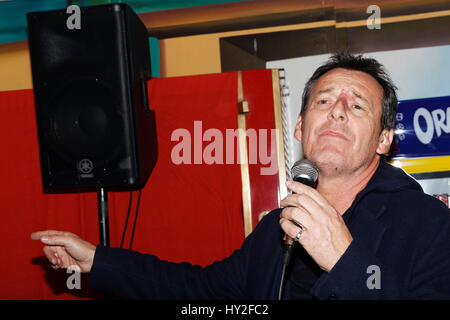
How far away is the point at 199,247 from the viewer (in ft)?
7.20

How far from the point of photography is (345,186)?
5.06 feet

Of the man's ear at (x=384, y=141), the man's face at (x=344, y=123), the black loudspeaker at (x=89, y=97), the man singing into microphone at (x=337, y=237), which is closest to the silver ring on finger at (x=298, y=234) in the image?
the man singing into microphone at (x=337, y=237)

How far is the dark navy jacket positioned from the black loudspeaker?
1.46ft

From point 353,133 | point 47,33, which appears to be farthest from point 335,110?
point 47,33

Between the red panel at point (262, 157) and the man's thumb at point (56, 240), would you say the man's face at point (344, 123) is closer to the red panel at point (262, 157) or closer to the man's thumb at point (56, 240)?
the red panel at point (262, 157)

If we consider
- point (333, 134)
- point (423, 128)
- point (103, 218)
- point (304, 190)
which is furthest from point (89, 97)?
point (423, 128)

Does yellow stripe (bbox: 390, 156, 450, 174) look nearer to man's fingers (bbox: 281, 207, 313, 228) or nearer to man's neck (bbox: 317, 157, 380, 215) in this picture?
man's neck (bbox: 317, 157, 380, 215)

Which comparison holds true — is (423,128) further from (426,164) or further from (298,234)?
(298,234)

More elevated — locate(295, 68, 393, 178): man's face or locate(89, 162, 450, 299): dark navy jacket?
locate(295, 68, 393, 178): man's face

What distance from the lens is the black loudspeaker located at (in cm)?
184

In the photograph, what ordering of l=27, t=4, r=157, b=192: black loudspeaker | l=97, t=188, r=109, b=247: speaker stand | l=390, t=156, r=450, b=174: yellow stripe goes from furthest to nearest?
1. l=390, t=156, r=450, b=174: yellow stripe
2. l=97, t=188, r=109, b=247: speaker stand
3. l=27, t=4, r=157, b=192: black loudspeaker

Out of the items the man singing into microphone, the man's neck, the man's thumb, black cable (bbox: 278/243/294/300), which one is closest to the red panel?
the man singing into microphone

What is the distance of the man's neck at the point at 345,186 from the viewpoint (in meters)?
1.53

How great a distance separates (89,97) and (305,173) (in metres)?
1.08
